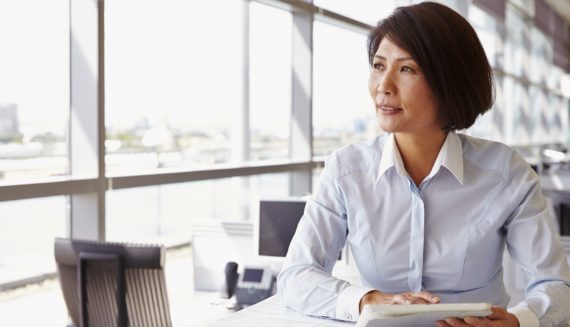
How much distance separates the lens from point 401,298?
1.42m

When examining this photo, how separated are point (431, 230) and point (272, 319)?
42 centimetres

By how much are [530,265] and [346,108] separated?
543 cm

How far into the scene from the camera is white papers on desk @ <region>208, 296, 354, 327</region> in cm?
155

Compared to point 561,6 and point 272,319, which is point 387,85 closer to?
point 272,319

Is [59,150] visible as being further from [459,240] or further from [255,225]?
[459,240]

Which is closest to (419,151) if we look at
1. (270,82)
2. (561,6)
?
(270,82)

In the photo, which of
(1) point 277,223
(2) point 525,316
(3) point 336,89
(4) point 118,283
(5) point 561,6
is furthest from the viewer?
(5) point 561,6

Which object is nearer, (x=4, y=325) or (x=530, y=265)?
(x=530, y=265)

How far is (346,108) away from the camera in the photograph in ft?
22.9

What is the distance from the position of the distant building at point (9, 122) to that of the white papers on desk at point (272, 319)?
2218 millimetres

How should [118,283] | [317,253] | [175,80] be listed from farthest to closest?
[175,80] → [118,283] → [317,253]

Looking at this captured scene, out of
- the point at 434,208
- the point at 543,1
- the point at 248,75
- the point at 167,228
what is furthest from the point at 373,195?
the point at 543,1

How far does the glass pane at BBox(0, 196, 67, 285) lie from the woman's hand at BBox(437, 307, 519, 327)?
2.48 m

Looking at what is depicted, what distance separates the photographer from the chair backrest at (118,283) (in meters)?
2.36
